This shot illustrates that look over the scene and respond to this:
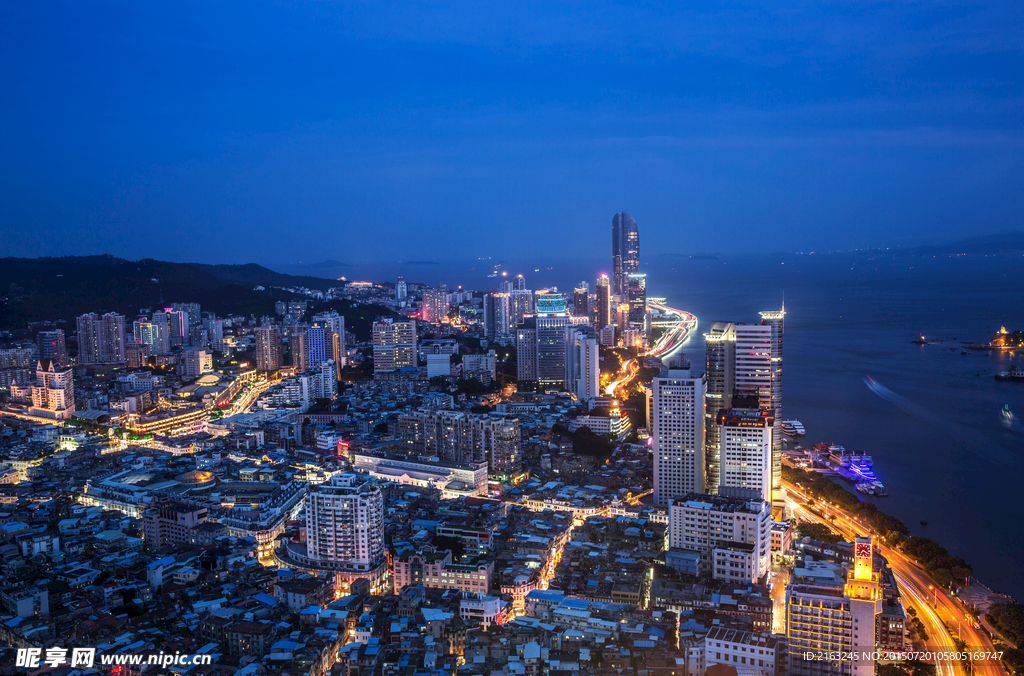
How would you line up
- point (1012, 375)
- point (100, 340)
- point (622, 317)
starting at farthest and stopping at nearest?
1. point (622, 317)
2. point (100, 340)
3. point (1012, 375)

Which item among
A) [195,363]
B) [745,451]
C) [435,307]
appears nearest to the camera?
[745,451]

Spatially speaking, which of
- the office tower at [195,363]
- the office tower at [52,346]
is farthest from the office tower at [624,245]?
the office tower at [52,346]

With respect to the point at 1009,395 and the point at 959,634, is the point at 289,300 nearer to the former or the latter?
the point at 1009,395

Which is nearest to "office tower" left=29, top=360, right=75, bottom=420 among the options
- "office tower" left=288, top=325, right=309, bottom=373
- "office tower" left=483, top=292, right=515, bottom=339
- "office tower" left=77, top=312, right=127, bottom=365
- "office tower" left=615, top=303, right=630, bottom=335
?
"office tower" left=77, top=312, right=127, bottom=365

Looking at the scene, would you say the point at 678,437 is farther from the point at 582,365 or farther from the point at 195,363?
the point at 195,363

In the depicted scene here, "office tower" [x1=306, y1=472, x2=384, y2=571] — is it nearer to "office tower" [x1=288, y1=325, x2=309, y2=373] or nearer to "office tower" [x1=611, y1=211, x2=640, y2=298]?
"office tower" [x1=288, y1=325, x2=309, y2=373]

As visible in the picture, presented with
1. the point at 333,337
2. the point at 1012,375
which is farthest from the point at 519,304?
the point at 1012,375

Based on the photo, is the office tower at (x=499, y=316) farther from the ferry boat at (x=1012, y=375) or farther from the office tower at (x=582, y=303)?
Result: the ferry boat at (x=1012, y=375)
